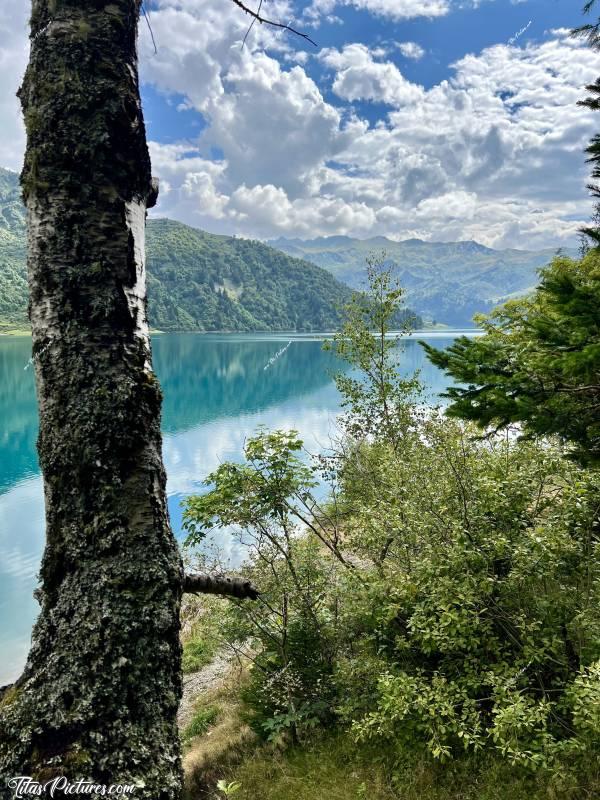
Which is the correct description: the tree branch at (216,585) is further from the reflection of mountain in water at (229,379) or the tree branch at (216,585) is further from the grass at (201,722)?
the reflection of mountain in water at (229,379)

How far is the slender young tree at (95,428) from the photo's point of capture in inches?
65.8

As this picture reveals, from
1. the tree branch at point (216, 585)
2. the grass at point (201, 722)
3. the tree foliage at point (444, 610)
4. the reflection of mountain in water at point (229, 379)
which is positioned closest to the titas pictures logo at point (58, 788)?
the tree branch at point (216, 585)

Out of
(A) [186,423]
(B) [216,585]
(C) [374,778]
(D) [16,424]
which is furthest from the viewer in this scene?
(A) [186,423]

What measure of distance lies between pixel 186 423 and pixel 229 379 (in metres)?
38.7

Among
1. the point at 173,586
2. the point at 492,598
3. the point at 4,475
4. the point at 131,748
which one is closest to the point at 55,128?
the point at 173,586

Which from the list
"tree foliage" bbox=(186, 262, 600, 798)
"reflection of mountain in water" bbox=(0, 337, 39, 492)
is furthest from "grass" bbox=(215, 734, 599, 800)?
"reflection of mountain in water" bbox=(0, 337, 39, 492)

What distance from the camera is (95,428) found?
1971mm

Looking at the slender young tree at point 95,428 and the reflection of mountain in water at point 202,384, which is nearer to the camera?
the slender young tree at point 95,428

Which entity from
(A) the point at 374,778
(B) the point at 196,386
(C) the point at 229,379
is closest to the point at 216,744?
(A) the point at 374,778

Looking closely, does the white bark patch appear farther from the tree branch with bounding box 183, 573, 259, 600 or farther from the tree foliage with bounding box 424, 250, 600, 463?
the tree foliage with bounding box 424, 250, 600, 463

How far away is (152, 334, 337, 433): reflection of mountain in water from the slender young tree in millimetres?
33114

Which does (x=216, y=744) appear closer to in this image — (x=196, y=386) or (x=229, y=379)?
(x=196, y=386)

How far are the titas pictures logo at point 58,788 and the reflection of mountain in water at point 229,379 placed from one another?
3386 centimetres

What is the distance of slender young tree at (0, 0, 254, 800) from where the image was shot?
5.48ft
